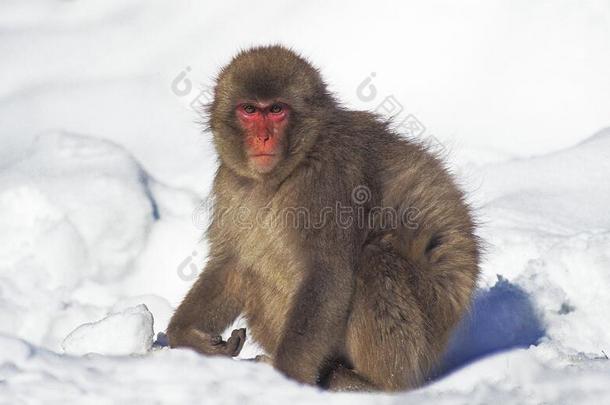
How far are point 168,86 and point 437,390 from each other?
5174 millimetres

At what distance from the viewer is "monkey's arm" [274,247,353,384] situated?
4.44 metres

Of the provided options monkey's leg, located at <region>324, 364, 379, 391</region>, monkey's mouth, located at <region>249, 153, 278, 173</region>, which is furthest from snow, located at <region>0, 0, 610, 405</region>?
monkey's mouth, located at <region>249, 153, 278, 173</region>

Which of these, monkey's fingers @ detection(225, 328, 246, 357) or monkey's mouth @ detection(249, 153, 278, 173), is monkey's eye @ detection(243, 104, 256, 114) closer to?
monkey's mouth @ detection(249, 153, 278, 173)

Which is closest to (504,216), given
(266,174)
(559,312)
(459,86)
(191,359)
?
(559,312)

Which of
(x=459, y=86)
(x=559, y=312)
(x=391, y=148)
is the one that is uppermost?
(x=459, y=86)

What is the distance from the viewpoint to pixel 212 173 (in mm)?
8094

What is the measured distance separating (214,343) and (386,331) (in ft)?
2.55

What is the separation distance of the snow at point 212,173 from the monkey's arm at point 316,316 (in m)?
0.16

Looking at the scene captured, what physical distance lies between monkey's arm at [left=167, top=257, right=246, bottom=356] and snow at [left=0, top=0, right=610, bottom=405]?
16 cm

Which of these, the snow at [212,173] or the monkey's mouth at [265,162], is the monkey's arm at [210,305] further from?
the monkey's mouth at [265,162]

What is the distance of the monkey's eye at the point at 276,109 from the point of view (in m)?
4.71

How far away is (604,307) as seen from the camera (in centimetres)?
593

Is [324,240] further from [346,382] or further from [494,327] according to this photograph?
[494,327]

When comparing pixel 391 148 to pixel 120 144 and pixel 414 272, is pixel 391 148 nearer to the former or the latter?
pixel 414 272
